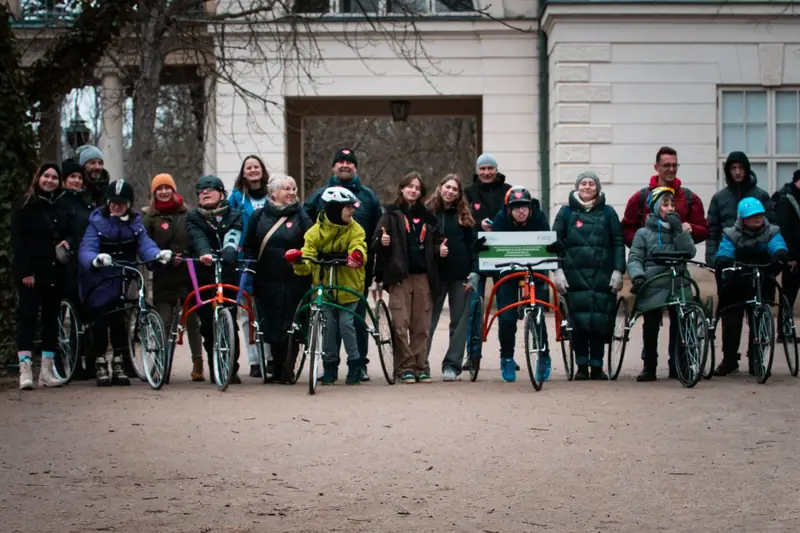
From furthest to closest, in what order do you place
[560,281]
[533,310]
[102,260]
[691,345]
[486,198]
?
[486,198] → [560,281] → [102,260] → [533,310] → [691,345]

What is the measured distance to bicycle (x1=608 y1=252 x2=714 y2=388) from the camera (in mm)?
13000

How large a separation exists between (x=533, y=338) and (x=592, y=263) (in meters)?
1.30

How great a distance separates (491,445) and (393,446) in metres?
0.56

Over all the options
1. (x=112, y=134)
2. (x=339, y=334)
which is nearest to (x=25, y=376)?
(x=339, y=334)

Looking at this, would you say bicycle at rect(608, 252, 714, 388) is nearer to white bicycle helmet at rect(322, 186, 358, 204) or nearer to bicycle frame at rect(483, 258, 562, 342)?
bicycle frame at rect(483, 258, 562, 342)

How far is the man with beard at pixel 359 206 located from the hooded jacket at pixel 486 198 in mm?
1099

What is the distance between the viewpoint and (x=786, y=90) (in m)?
25.1

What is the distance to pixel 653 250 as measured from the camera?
13836mm

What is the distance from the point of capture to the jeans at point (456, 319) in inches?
554

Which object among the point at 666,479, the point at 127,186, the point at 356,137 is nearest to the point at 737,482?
the point at 666,479

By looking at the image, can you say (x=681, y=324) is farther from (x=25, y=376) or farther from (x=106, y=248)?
(x=25, y=376)

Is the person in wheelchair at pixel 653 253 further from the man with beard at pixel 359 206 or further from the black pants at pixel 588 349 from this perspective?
the man with beard at pixel 359 206

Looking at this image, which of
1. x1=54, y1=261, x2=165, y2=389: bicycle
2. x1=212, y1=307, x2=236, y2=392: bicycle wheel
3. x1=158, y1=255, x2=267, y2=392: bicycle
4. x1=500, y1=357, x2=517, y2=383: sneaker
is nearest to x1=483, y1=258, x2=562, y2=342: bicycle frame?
x1=500, y1=357, x2=517, y2=383: sneaker

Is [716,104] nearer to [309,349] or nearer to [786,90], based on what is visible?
[786,90]
